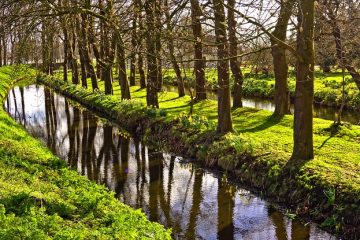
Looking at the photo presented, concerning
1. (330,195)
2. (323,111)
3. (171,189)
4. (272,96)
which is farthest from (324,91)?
(330,195)

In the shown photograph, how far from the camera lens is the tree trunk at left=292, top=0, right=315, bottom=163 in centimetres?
1255

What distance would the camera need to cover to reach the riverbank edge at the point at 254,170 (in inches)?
429

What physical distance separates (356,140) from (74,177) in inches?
410

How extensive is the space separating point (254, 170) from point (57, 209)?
7084mm

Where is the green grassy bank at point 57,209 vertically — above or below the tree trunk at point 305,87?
below

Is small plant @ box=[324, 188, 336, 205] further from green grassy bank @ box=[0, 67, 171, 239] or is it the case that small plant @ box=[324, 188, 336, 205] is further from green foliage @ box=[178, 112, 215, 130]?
Answer: green foliage @ box=[178, 112, 215, 130]

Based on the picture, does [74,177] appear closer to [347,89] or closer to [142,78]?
[347,89]

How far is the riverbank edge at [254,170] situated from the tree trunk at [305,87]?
1.00 m

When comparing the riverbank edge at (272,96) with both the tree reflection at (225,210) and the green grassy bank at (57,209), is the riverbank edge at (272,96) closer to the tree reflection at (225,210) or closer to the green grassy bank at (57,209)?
the tree reflection at (225,210)

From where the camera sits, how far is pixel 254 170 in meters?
14.3

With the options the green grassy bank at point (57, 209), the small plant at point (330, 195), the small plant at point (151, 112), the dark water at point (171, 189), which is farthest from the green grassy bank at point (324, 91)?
the small plant at point (330, 195)

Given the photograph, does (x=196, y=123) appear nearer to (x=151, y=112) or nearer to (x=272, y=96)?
(x=151, y=112)

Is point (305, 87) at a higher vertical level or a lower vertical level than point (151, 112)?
higher

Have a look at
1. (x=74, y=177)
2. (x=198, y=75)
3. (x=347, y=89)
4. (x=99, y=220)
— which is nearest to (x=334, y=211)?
(x=99, y=220)
